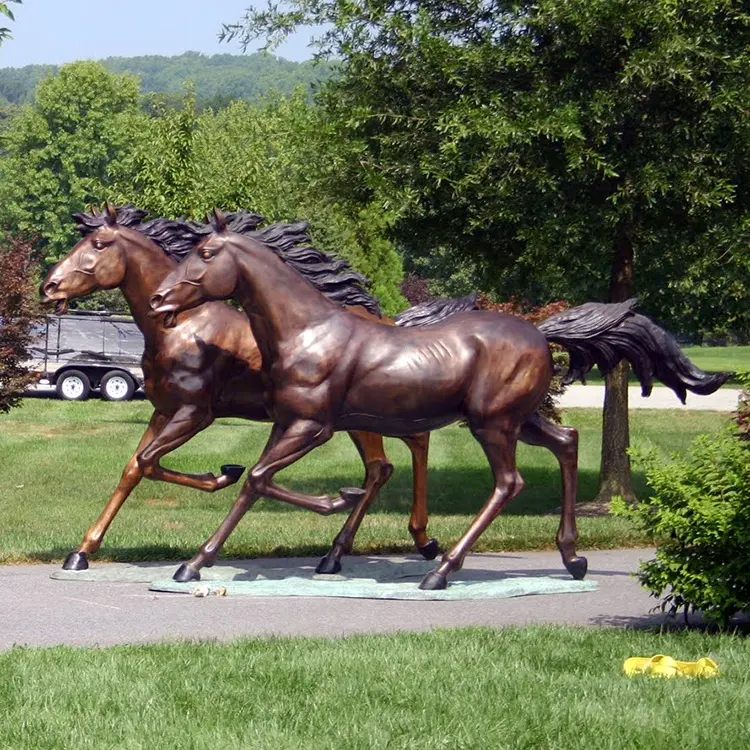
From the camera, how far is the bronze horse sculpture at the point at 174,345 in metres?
9.89

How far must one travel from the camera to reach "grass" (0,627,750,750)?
218 inches

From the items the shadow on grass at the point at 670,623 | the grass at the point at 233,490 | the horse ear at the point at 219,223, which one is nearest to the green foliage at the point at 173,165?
the grass at the point at 233,490

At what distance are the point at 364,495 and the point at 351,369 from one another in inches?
51.4

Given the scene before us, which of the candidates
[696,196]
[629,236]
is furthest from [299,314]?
[629,236]

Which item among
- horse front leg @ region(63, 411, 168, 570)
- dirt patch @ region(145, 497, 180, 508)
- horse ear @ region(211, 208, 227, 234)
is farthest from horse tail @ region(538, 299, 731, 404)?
dirt patch @ region(145, 497, 180, 508)

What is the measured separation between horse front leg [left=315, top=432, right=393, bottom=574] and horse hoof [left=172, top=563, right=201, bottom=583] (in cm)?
97

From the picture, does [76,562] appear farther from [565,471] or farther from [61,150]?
[61,150]

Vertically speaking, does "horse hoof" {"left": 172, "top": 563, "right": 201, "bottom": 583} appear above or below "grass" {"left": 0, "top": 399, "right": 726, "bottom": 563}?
above

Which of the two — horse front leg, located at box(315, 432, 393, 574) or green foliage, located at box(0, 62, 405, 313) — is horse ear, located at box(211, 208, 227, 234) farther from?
green foliage, located at box(0, 62, 405, 313)

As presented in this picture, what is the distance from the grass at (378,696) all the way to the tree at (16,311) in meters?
12.9

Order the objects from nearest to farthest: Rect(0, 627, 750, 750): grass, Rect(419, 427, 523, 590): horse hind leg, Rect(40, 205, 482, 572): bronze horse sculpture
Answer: Rect(0, 627, 750, 750): grass → Rect(419, 427, 523, 590): horse hind leg → Rect(40, 205, 482, 572): bronze horse sculpture

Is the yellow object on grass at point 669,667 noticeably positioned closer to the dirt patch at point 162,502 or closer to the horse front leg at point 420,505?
the horse front leg at point 420,505

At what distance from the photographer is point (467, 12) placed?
1473 centimetres

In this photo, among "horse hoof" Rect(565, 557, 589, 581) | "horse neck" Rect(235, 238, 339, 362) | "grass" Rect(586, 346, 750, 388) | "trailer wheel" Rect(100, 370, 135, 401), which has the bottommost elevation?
"grass" Rect(586, 346, 750, 388)
